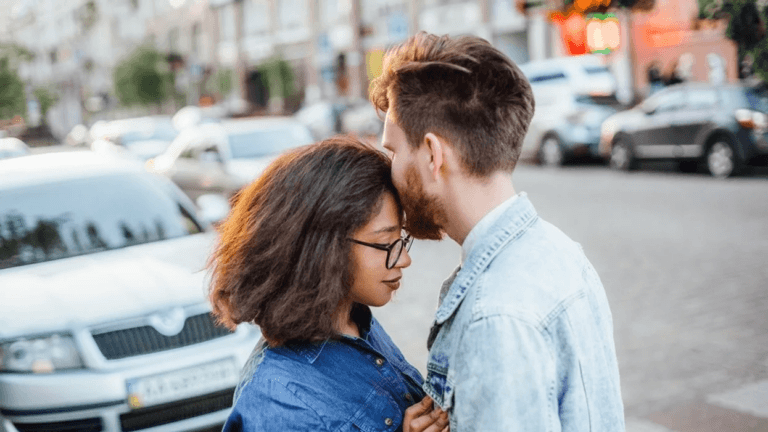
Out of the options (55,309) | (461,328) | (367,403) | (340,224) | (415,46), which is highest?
(415,46)

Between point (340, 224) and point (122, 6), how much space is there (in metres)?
67.7

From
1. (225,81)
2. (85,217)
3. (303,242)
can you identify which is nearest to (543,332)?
(303,242)

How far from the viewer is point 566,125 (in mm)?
17359

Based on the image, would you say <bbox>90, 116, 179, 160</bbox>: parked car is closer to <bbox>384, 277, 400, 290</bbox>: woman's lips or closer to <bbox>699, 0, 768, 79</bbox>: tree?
<bbox>699, 0, 768, 79</bbox>: tree

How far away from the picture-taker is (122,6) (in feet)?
209

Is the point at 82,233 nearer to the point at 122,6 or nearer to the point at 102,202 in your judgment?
the point at 102,202

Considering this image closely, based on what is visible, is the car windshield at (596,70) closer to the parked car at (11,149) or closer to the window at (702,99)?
the window at (702,99)

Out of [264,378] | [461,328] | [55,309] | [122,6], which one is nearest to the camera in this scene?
[461,328]

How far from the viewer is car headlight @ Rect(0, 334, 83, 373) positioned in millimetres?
3490

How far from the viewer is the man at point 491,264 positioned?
1.31 m

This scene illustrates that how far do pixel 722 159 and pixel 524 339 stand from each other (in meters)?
13.4

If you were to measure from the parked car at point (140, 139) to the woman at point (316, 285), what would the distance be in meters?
17.1

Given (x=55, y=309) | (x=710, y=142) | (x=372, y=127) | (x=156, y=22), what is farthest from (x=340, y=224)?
(x=156, y=22)

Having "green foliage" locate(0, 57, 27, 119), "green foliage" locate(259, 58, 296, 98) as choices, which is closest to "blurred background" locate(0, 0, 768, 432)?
"green foliage" locate(0, 57, 27, 119)
